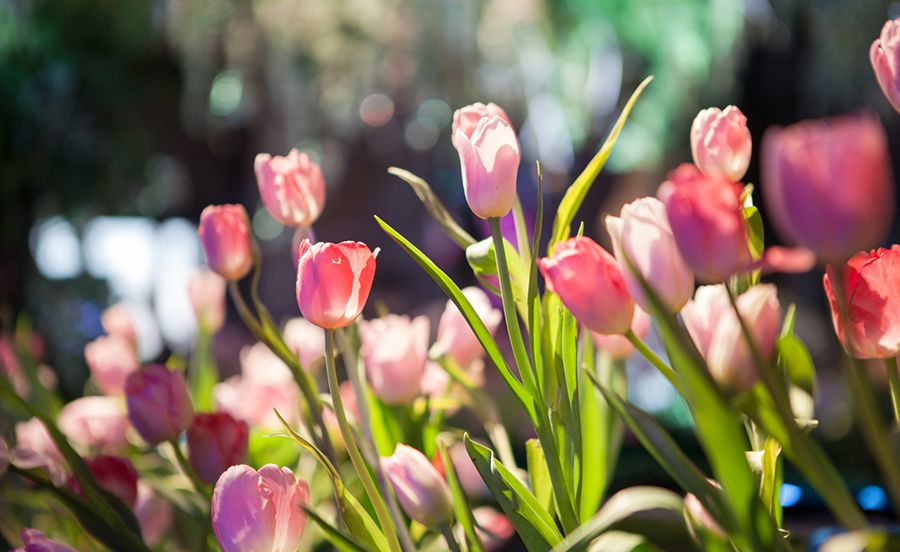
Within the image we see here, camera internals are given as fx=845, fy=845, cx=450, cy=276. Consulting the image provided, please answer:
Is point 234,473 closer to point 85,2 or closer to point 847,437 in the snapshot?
point 847,437

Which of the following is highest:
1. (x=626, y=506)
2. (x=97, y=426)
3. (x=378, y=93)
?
(x=626, y=506)

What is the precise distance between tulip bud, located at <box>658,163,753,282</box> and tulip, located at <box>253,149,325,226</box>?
20cm

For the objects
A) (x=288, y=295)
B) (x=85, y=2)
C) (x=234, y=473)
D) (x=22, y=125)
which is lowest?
(x=288, y=295)

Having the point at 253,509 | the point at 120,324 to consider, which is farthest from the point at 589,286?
the point at 120,324

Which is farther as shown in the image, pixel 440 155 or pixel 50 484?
pixel 440 155

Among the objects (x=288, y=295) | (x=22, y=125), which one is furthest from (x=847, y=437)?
(x=288, y=295)

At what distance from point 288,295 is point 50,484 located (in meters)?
5.15

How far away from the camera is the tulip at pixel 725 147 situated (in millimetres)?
285

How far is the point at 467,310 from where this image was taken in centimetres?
28

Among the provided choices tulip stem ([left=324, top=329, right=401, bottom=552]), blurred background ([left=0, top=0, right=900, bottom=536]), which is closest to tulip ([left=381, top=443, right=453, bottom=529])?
tulip stem ([left=324, top=329, right=401, bottom=552])

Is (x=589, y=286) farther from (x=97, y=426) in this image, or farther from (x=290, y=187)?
(x=97, y=426)

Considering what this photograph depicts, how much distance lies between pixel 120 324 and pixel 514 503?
38 centimetres

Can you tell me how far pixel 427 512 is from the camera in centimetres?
31

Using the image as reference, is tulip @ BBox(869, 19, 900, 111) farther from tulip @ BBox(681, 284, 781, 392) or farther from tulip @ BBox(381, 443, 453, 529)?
tulip @ BBox(381, 443, 453, 529)
